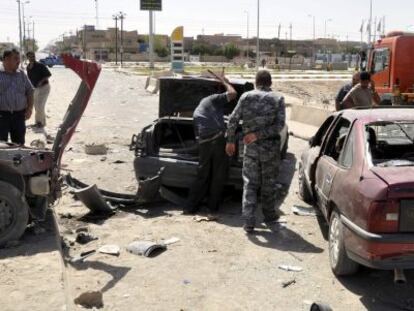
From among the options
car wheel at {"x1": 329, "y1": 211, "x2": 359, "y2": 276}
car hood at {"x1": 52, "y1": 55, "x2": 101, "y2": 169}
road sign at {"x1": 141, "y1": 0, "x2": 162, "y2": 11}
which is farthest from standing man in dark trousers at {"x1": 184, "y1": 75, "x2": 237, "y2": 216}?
road sign at {"x1": 141, "y1": 0, "x2": 162, "y2": 11}

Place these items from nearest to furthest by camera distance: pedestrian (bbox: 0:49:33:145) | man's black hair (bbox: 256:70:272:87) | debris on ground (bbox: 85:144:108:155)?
man's black hair (bbox: 256:70:272:87), pedestrian (bbox: 0:49:33:145), debris on ground (bbox: 85:144:108:155)

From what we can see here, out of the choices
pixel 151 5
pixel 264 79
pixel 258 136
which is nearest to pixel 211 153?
pixel 258 136

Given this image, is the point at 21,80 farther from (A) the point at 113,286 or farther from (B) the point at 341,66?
(B) the point at 341,66

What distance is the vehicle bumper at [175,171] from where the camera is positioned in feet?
23.8

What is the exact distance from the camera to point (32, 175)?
5590 millimetres

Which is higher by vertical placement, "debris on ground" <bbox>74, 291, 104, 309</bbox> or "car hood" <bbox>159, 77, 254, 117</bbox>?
"car hood" <bbox>159, 77, 254, 117</bbox>

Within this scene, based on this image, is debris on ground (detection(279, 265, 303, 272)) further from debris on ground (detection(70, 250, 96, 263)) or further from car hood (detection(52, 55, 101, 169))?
car hood (detection(52, 55, 101, 169))

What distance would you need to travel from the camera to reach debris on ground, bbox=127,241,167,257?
18.4 ft

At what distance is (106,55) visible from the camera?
126 metres

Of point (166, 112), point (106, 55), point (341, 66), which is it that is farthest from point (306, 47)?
point (166, 112)

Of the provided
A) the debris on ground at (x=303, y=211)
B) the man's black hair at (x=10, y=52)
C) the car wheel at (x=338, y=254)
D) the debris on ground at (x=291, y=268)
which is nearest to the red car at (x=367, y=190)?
the car wheel at (x=338, y=254)

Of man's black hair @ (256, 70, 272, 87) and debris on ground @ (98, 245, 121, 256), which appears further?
man's black hair @ (256, 70, 272, 87)

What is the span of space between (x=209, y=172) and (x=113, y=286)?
2.65m

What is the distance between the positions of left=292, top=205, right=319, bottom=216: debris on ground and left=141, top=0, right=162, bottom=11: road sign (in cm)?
4838
